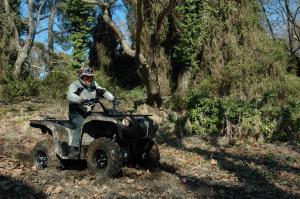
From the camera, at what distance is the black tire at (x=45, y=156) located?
29.9ft

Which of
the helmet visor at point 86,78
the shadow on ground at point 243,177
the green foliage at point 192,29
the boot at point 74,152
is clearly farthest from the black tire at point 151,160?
the green foliage at point 192,29

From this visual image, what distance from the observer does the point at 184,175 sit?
8945mm

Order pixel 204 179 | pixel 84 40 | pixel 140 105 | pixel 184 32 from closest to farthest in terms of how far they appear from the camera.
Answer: pixel 204 179
pixel 140 105
pixel 184 32
pixel 84 40

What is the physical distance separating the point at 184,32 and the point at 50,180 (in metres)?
16.5

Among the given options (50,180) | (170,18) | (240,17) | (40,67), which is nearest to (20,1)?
(40,67)

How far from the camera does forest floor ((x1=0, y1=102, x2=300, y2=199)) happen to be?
7395 mm

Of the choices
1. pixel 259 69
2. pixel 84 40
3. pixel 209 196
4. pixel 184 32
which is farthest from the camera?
pixel 84 40

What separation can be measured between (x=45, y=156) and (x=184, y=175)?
8.50ft

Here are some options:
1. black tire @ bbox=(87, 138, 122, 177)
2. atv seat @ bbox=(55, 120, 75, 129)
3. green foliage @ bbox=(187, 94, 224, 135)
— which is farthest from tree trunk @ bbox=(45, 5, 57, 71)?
black tire @ bbox=(87, 138, 122, 177)

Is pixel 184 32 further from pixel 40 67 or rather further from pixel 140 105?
pixel 40 67

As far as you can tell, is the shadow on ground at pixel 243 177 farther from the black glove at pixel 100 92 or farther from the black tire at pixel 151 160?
the black glove at pixel 100 92

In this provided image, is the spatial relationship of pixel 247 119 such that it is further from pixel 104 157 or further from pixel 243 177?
pixel 104 157

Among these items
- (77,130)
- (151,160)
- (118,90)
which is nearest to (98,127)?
(77,130)

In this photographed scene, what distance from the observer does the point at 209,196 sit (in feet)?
23.7
